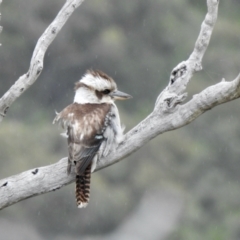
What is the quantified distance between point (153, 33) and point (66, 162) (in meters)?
16.2

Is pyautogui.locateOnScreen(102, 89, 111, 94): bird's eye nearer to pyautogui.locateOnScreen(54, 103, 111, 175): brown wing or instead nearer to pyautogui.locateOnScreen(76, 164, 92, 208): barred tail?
pyautogui.locateOnScreen(54, 103, 111, 175): brown wing

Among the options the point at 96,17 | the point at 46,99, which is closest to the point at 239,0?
the point at 96,17

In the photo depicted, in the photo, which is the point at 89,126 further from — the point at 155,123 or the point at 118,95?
the point at 155,123

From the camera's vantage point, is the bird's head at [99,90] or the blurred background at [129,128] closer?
the bird's head at [99,90]

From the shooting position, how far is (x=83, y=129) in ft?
14.9

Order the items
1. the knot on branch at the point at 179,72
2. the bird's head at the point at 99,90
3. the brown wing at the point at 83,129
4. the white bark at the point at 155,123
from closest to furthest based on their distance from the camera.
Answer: the white bark at the point at 155,123 → the knot on branch at the point at 179,72 → the brown wing at the point at 83,129 → the bird's head at the point at 99,90

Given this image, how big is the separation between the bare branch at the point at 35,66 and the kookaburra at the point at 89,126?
0.41 meters

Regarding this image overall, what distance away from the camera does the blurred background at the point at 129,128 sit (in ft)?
50.6

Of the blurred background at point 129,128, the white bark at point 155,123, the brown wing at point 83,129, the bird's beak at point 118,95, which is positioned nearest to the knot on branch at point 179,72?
the white bark at point 155,123

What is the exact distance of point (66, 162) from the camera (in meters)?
4.29

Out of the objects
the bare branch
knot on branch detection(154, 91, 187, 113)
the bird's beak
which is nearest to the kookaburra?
the bird's beak

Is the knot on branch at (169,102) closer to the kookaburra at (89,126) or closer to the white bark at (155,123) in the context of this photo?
the white bark at (155,123)

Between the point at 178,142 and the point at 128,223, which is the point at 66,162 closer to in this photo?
the point at 128,223

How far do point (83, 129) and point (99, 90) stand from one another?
1.18 feet
